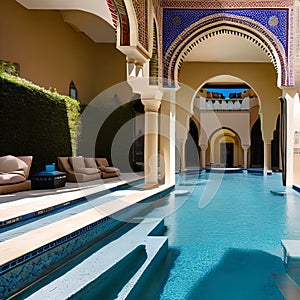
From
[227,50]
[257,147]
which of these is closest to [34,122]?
[227,50]

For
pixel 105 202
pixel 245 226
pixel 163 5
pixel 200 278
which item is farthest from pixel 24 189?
pixel 163 5

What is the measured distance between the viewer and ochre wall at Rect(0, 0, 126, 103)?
9.10 m

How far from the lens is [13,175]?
20.8 feet

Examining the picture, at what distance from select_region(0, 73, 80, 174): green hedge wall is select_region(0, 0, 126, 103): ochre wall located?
60.8 inches

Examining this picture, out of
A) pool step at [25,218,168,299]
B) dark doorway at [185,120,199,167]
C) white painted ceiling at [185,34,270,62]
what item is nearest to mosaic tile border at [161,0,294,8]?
white painted ceiling at [185,34,270,62]

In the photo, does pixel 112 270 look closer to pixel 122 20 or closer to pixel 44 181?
pixel 44 181

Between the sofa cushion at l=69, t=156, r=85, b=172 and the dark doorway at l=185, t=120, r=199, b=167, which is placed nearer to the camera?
the sofa cushion at l=69, t=156, r=85, b=172

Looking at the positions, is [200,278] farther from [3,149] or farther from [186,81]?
[186,81]

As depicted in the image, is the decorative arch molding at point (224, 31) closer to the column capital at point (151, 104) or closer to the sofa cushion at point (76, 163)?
the column capital at point (151, 104)

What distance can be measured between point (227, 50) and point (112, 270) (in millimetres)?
11293

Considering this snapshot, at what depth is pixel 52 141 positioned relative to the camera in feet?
28.9

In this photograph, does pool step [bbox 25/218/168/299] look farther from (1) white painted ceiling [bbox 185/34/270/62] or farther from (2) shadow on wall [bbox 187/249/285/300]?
(1) white painted ceiling [bbox 185/34/270/62]

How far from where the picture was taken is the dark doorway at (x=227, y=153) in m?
24.2

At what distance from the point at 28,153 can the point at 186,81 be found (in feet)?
27.6
